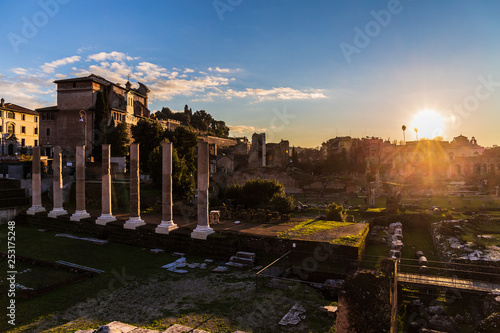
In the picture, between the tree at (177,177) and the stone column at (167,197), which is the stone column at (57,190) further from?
the tree at (177,177)

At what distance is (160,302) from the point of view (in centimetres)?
842

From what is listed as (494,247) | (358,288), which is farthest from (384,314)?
(494,247)

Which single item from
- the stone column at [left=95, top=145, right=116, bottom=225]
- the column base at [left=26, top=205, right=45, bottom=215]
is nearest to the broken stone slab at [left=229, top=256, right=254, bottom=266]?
the stone column at [left=95, top=145, right=116, bottom=225]

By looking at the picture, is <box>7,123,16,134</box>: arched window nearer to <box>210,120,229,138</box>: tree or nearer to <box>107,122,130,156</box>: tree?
<box>107,122,130,156</box>: tree

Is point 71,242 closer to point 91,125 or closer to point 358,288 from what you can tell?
point 358,288

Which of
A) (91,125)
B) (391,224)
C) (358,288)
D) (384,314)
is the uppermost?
(91,125)

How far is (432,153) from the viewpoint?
70.7 metres

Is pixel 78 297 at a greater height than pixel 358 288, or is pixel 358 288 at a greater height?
pixel 358 288

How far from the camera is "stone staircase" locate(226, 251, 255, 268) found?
37.6 feet

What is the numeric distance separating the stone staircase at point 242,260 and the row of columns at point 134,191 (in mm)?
1735

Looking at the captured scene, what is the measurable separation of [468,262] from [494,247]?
10.3 ft

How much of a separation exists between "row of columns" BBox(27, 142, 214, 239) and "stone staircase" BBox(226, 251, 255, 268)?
174cm

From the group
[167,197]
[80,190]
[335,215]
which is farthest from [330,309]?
[80,190]

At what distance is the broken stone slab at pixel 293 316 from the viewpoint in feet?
23.5
